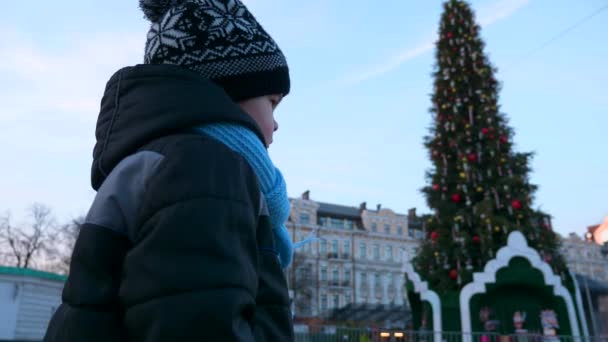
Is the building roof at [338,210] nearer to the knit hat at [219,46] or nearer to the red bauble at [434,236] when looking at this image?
the red bauble at [434,236]

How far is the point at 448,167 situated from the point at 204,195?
38.8 ft

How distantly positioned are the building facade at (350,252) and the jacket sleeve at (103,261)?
169ft

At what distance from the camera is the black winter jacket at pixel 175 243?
34.4 inches

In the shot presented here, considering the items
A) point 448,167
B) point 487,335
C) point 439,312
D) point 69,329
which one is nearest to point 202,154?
point 69,329

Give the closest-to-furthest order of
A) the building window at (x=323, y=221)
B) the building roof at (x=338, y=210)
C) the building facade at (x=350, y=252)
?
the building facade at (x=350, y=252)
the building window at (x=323, y=221)
the building roof at (x=338, y=210)

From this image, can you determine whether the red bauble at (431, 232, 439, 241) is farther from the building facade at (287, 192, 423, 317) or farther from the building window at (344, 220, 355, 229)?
the building window at (344, 220, 355, 229)

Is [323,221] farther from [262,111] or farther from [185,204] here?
[185,204]

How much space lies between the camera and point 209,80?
1290 mm

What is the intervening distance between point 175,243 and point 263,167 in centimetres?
38

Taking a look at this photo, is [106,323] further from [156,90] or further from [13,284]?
[13,284]

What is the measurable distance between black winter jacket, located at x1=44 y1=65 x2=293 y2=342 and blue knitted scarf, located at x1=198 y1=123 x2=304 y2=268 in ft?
0.10

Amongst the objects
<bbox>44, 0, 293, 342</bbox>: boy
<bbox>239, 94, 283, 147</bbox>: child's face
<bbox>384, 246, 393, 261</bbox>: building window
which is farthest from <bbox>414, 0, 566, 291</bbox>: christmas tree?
<bbox>384, 246, 393, 261</bbox>: building window

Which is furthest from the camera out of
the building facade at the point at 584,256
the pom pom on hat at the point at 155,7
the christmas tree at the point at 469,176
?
the building facade at the point at 584,256

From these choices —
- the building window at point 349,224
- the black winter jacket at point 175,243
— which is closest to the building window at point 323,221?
the building window at point 349,224
